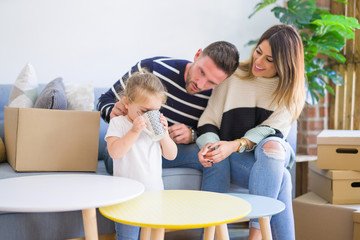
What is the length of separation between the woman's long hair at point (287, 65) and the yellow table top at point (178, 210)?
668 millimetres

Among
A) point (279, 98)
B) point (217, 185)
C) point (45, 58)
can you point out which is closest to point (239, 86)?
point (279, 98)

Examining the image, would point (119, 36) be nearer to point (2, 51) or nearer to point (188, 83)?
point (2, 51)

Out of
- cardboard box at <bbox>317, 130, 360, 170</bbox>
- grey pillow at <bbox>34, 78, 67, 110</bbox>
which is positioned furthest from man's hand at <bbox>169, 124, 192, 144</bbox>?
cardboard box at <bbox>317, 130, 360, 170</bbox>

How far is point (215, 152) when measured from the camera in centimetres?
163

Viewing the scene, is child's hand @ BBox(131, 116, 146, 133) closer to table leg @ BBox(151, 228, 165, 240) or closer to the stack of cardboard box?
table leg @ BBox(151, 228, 165, 240)

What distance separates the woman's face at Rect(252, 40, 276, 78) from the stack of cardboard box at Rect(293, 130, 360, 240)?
447 millimetres

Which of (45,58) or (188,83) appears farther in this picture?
(45,58)

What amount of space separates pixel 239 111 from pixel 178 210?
2.70 ft

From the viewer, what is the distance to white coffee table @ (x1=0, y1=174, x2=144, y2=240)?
1.03 meters

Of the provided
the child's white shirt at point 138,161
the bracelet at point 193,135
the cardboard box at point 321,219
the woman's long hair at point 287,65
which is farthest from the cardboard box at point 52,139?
the cardboard box at point 321,219

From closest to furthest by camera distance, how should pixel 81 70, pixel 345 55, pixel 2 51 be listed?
pixel 2 51 → pixel 81 70 → pixel 345 55

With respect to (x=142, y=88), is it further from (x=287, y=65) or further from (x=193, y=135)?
(x=287, y=65)

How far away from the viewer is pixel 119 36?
2557mm

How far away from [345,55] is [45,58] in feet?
6.48
